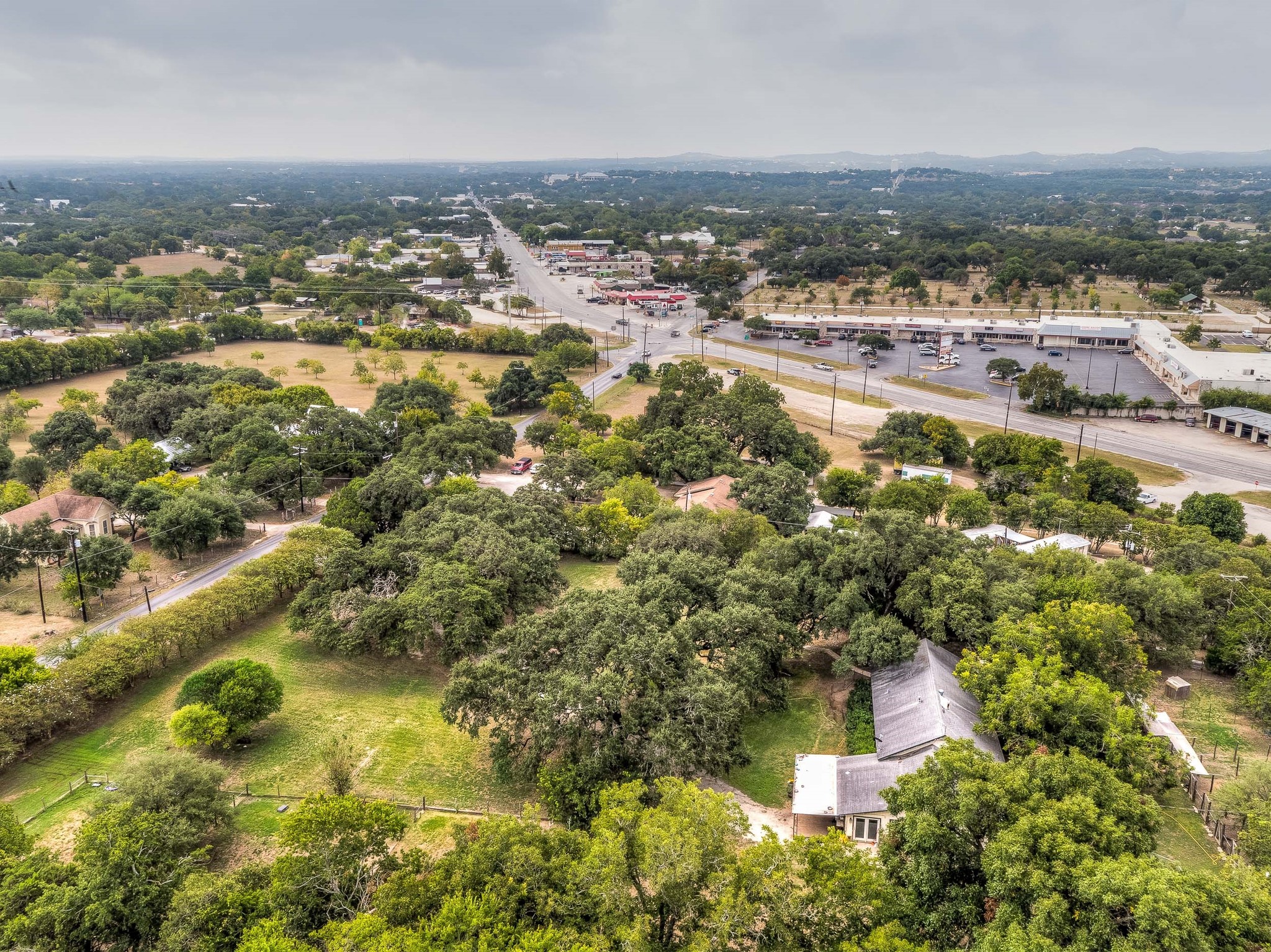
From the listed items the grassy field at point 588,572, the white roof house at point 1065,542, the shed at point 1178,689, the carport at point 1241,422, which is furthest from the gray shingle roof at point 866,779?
the carport at point 1241,422

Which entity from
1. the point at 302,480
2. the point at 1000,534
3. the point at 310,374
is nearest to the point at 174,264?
the point at 310,374

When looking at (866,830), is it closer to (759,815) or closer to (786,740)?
(759,815)

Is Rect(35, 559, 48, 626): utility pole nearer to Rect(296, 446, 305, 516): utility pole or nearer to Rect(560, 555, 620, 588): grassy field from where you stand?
Rect(296, 446, 305, 516): utility pole

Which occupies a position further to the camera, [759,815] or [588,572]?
[588,572]

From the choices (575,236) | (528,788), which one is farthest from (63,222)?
(528,788)

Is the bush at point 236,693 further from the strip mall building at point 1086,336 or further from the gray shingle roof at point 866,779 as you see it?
the strip mall building at point 1086,336

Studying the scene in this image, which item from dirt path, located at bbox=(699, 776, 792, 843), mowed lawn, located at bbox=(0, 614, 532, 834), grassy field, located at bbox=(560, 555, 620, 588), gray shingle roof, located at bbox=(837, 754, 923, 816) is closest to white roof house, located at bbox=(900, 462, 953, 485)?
grassy field, located at bbox=(560, 555, 620, 588)
